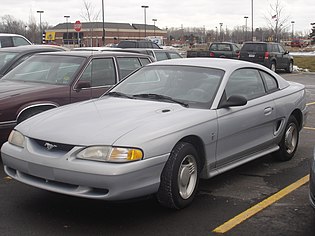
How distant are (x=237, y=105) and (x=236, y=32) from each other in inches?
4559

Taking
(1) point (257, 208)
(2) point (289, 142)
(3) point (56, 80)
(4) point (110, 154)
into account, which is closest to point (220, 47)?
(3) point (56, 80)

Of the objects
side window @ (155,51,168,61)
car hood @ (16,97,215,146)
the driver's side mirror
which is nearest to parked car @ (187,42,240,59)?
side window @ (155,51,168,61)

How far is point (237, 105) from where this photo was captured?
503 cm

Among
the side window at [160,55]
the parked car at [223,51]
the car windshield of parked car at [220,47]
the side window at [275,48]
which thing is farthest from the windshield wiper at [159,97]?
the car windshield of parked car at [220,47]

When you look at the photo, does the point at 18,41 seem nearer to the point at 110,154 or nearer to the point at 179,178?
the point at 179,178

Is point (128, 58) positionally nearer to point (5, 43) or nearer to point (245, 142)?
point (245, 142)

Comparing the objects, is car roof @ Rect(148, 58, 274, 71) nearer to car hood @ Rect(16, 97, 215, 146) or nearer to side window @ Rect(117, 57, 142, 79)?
car hood @ Rect(16, 97, 215, 146)

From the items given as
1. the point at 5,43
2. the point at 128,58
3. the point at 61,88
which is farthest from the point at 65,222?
the point at 5,43

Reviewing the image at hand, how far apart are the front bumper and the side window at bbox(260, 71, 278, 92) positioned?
2.55 m

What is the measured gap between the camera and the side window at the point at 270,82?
6170 mm

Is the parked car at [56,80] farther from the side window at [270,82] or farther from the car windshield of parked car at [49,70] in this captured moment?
the side window at [270,82]

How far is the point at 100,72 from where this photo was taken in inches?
298

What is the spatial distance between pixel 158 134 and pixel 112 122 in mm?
484

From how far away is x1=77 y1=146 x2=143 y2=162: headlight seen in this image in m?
3.95
